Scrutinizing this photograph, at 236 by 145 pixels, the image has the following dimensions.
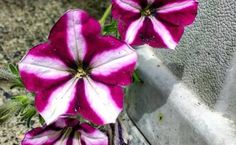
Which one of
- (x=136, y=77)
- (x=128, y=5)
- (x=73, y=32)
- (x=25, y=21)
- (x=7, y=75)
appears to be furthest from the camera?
(x=25, y=21)

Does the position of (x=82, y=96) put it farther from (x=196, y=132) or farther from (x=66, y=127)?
(x=196, y=132)

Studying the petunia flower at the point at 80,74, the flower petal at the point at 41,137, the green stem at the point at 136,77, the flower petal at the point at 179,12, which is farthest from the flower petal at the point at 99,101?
the green stem at the point at 136,77

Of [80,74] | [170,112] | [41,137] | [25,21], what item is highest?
[25,21]

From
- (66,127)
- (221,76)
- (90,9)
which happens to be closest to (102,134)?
(66,127)

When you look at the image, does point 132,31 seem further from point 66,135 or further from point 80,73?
point 66,135

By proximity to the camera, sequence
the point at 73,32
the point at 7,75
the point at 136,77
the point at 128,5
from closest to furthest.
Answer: the point at 73,32 < the point at 128,5 < the point at 7,75 < the point at 136,77

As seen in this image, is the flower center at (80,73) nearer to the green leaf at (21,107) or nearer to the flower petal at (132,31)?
the flower petal at (132,31)

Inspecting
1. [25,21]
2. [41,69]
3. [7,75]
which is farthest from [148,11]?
[25,21]
